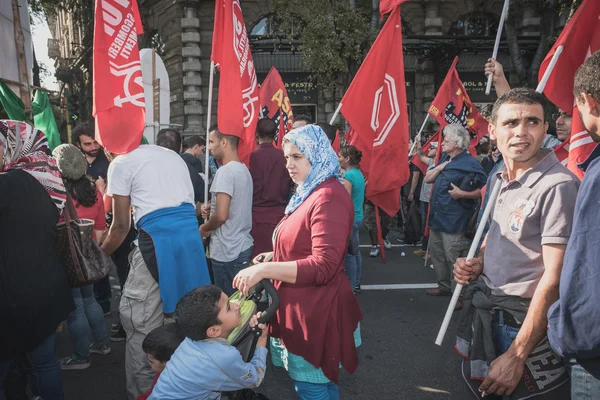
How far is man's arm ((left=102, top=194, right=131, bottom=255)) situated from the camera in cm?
Answer: 260

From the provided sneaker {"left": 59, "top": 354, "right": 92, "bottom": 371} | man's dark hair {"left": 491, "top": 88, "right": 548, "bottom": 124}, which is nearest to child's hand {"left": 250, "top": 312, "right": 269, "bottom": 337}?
man's dark hair {"left": 491, "top": 88, "right": 548, "bottom": 124}

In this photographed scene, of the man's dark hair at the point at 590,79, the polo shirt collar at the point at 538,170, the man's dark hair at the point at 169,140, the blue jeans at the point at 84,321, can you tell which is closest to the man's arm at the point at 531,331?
the polo shirt collar at the point at 538,170

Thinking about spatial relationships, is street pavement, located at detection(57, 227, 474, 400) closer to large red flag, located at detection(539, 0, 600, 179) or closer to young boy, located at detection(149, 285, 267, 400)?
young boy, located at detection(149, 285, 267, 400)

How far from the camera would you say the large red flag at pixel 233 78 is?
3.74 m

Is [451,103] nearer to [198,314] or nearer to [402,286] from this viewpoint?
[402,286]

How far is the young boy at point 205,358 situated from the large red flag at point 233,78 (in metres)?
1.99

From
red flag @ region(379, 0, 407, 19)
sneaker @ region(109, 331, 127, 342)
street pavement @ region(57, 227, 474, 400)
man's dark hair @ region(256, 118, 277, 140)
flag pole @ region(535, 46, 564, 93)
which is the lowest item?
street pavement @ region(57, 227, 474, 400)

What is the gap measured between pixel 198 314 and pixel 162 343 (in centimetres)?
59

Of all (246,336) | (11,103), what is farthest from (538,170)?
(11,103)

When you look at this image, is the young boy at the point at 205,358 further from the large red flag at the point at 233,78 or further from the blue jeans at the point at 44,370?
the large red flag at the point at 233,78

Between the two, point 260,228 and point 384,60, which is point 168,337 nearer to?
point 260,228

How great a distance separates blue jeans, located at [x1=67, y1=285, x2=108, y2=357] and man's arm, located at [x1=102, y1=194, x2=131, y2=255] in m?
0.79

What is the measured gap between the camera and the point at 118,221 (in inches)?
105

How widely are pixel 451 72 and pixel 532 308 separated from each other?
18.5 ft
